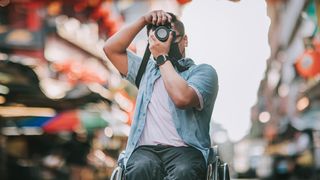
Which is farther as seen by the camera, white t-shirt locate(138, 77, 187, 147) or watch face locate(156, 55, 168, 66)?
white t-shirt locate(138, 77, 187, 147)

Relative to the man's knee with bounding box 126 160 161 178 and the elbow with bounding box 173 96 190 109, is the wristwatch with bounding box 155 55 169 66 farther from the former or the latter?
the man's knee with bounding box 126 160 161 178

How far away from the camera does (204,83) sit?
2002 mm

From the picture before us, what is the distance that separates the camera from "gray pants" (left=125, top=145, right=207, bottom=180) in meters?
1.96

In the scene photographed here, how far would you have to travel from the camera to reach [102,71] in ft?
43.3

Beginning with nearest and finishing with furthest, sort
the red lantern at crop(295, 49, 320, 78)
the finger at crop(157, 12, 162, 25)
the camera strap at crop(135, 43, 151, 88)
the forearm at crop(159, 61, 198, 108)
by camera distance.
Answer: the forearm at crop(159, 61, 198, 108), the finger at crop(157, 12, 162, 25), the camera strap at crop(135, 43, 151, 88), the red lantern at crop(295, 49, 320, 78)

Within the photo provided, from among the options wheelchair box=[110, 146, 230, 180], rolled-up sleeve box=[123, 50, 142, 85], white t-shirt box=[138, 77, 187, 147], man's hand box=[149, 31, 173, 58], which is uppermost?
man's hand box=[149, 31, 173, 58]

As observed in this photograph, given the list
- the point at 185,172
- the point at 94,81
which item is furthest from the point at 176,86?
the point at 94,81

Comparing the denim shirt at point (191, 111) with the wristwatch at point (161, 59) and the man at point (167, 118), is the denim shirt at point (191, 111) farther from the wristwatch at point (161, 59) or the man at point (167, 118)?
the wristwatch at point (161, 59)

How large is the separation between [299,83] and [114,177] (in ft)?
57.9

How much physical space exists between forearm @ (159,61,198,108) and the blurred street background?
401 mm

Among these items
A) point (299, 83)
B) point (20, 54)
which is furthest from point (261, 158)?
point (20, 54)

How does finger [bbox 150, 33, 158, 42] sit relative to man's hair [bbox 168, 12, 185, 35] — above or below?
below

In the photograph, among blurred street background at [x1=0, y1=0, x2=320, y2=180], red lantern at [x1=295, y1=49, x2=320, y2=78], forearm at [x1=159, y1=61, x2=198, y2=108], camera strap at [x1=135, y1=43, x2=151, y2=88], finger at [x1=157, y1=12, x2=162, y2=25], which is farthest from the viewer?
red lantern at [x1=295, y1=49, x2=320, y2=78]

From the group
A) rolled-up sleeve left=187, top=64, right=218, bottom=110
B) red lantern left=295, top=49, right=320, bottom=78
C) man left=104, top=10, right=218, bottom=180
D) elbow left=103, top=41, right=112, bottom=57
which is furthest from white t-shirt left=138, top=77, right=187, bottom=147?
red lantern left=295, top=49, right=320, bottom=78
